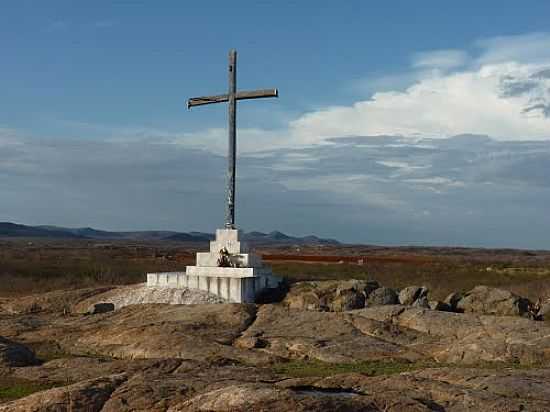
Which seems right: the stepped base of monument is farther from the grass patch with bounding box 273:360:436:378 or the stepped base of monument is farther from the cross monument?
the grass patch with bounding box 273:360:436:378

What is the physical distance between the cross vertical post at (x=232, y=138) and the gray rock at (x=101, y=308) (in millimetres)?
4523

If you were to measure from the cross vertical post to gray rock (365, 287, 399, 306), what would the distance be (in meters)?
5.06

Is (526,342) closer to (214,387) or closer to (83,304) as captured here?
(214,387)

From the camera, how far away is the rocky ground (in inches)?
371

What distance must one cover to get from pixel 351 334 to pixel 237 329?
2.96 metres

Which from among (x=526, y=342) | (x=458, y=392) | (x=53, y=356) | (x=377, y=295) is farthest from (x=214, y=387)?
(x=377, y=295)

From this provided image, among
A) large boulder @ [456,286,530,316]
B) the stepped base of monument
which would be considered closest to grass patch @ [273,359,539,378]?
large boulder @ [456,286,530,316]

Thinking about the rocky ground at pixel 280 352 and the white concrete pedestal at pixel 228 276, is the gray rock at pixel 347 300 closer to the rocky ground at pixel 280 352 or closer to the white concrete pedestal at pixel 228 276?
the rocky ground at pixel 280 352

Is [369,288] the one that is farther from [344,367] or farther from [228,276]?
[344,367]

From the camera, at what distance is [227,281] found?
2269 centimetres

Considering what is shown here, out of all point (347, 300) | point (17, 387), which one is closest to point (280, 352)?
point (347, 300)

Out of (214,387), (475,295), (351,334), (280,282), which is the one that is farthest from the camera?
(280,282)

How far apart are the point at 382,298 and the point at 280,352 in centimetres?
613

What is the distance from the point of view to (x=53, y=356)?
665 inches
